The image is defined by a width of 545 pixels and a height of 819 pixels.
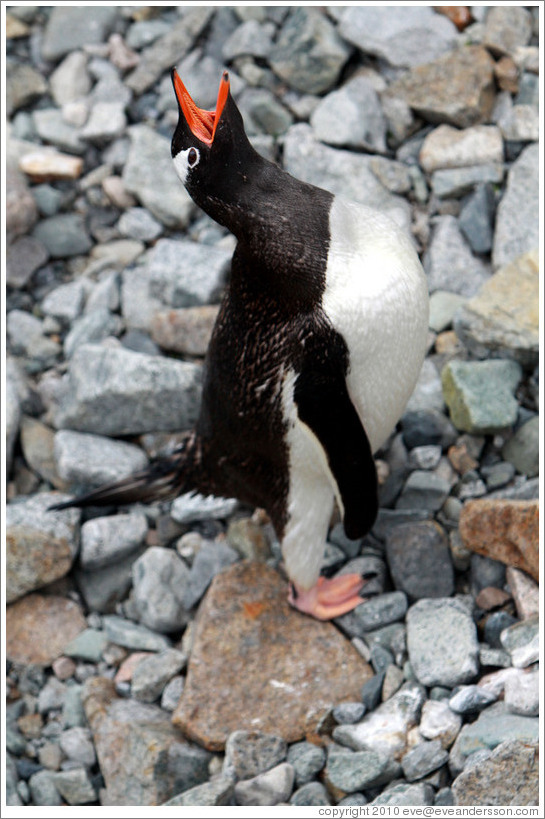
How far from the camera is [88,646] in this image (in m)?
2.65

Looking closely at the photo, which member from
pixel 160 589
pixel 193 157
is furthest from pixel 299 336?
pixel 160 589

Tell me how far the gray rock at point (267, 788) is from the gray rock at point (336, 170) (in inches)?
72.9

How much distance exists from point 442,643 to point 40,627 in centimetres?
119

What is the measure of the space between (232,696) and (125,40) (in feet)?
9.46

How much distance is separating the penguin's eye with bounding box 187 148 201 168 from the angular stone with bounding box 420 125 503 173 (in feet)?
5.17

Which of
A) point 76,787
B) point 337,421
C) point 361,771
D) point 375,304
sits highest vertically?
point 375,304

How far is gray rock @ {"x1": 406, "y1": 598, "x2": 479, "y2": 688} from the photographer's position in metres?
2.19

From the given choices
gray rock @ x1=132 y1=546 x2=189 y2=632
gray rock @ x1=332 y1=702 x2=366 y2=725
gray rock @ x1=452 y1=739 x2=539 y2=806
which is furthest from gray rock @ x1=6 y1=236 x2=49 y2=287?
gray rock @ x1=452 y1=739 x2=539 y2=806

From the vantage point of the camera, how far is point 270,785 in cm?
214

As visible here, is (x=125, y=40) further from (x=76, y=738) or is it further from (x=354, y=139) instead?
Result: (x=76, y=738)

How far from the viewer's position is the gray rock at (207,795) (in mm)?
2080

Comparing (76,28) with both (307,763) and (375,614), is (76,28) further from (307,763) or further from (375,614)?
(307,763)

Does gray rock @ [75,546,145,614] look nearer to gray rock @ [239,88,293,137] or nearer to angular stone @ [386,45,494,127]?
gray rock @ [239,88,293,137]

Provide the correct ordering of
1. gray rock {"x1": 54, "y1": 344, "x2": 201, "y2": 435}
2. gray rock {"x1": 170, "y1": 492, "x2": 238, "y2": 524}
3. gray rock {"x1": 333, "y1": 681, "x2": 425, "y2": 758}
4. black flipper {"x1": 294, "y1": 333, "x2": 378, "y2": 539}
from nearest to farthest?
black flipper {"x1": 294, "y1": 333, "x2": 378, "y2": 539}, gray rock {"x1": 333, "y1": 681, "x2": 425, "y2": 758}, gray rock {"x1": 170, "y1": 492, "x2": 238, "y2": 524}, gray rock {"x1": 54, "y1": 344, "x2": 201, "y2": 435}
